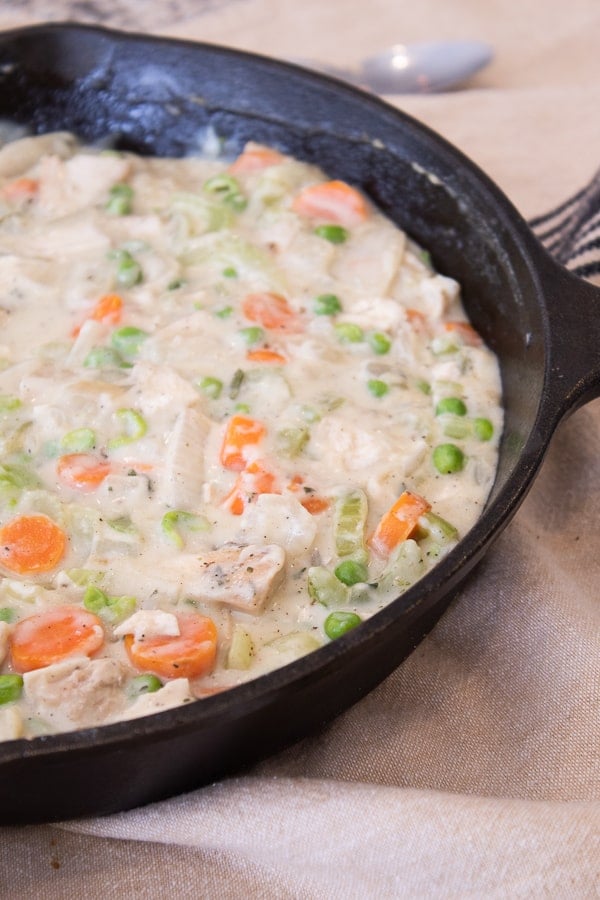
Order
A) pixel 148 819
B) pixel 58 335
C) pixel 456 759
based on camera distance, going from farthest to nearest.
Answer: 1. pixel 58 335
2. pixel 456 759
3. pixel 148 819

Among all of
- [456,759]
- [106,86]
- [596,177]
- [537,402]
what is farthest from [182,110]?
[456,759]

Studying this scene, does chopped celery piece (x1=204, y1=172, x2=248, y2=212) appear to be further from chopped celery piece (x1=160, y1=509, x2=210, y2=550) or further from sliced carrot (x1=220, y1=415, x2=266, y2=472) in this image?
chopped celery piece (x1=160, y1=509, x2=210, y2=550)

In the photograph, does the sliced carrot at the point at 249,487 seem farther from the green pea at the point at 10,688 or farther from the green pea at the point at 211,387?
the green pea at the point at 10,688

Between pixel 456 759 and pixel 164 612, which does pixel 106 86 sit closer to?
pixel 164 612

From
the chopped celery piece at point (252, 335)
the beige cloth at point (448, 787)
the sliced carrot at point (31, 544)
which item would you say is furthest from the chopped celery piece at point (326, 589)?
the chopped celery piece at point (252, 335)

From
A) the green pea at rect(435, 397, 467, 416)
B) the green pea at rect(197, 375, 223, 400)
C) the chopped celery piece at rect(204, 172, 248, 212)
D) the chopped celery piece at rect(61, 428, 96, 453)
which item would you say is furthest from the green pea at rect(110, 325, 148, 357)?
the green pea at rect(435, 397, 467, 416)

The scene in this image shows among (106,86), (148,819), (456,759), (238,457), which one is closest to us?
(148,819)
